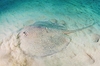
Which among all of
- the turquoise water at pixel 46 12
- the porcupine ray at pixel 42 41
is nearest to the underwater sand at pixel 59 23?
the turquoise water at pixel 46 12

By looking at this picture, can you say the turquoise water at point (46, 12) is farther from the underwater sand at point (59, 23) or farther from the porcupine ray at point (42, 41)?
the porcupine ray at point (42, 41)

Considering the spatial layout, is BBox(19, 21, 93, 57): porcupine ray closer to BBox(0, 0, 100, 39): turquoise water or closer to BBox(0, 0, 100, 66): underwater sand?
BBox(0, 0, 100, 66): underwater sand

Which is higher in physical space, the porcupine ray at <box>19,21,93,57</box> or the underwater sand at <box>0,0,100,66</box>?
the porcupine ray at <box>19,21,93,57</box>

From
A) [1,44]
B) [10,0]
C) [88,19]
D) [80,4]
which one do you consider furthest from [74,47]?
[10,0]

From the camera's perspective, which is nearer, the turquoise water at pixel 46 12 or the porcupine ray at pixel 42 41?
the porcupine ray at pixel 42 41

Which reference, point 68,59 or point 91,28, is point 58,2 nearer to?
point 91,28

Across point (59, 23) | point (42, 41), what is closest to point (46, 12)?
point (59, 23)

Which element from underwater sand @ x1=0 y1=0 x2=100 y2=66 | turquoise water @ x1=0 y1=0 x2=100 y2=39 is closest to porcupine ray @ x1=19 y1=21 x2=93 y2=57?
underwater sand @ x1=0 y1=0 x2=100 y2=66
